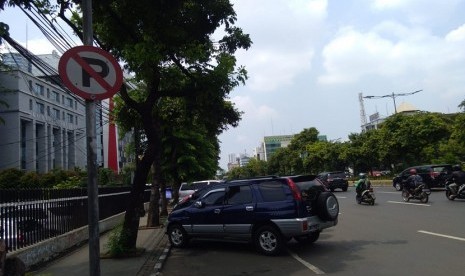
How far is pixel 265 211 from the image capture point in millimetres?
10672

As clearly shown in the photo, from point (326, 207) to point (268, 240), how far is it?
1519 millimetres

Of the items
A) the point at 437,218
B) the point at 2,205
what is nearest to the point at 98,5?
the point at 2,205

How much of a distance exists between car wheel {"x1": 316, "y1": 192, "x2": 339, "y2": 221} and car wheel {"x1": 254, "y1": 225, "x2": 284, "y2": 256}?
43.1 inches

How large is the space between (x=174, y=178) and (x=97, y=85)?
24.0m

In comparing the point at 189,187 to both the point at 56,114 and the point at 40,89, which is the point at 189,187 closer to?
the point at 40,89

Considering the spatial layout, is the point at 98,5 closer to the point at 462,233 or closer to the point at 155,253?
the point at 155,253

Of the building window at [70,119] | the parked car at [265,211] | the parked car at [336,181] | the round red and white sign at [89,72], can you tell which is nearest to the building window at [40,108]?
the building window at [70,119]

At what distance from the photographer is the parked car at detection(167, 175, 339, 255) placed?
10.4m

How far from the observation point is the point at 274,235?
412 inches

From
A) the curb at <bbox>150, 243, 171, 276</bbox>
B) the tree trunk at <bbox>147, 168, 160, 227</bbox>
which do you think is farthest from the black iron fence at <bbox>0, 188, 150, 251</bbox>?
the tree trunk at <bbox>147, 168, 160, 227</bbox>

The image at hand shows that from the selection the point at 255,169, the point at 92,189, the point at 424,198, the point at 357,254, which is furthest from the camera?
the point at 255,169

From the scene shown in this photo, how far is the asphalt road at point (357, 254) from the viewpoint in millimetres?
8570

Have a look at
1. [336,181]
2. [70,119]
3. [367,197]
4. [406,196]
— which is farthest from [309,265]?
[70,119]

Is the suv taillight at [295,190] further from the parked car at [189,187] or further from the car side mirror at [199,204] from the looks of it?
the parked car at [189,187]
